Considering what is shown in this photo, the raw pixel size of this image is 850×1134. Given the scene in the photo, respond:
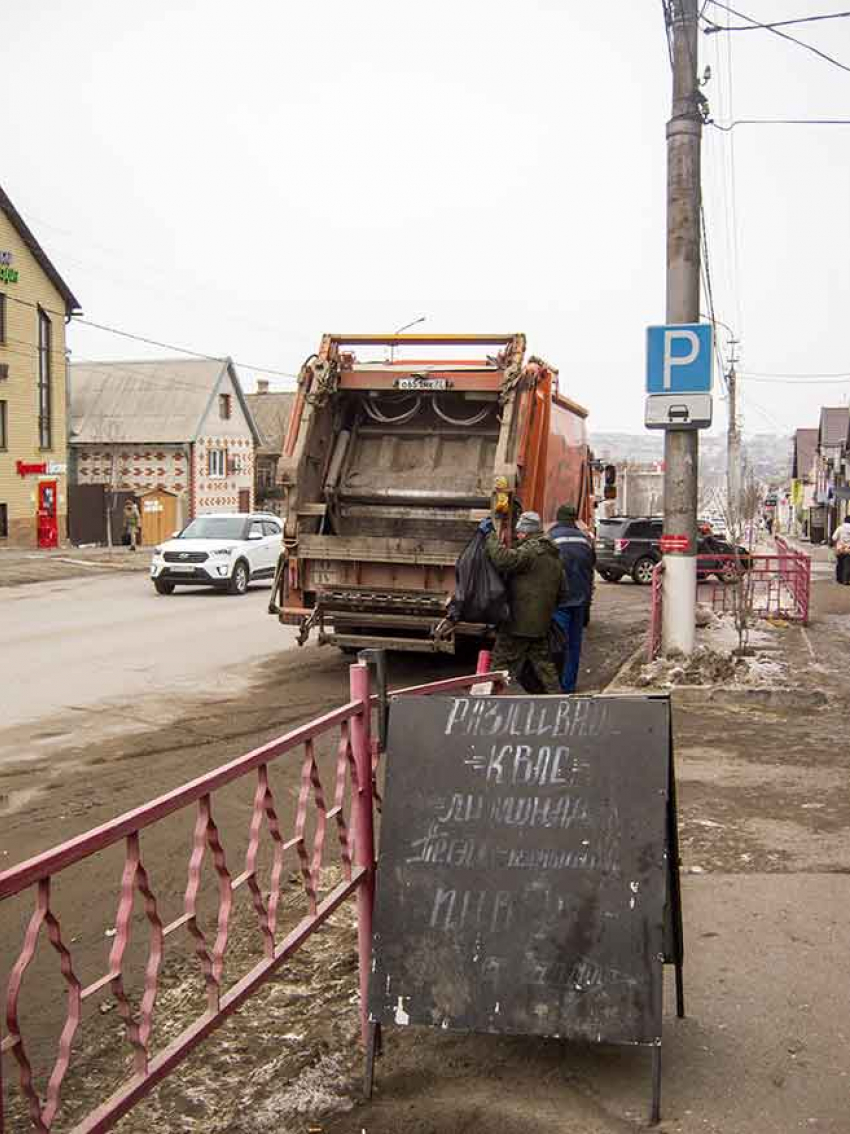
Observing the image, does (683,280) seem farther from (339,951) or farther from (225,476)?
(225,476)

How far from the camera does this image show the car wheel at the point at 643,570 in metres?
28.2

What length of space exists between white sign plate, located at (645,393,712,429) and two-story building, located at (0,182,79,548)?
30.1 metres

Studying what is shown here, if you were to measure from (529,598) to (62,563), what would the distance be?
27060 mm

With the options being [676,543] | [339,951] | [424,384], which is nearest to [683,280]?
[676,543]

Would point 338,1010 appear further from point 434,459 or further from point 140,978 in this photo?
point 434,459

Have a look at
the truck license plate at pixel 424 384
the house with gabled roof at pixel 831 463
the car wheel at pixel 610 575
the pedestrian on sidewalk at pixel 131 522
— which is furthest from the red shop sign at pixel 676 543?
the house with gabled roof at pixel 831 463

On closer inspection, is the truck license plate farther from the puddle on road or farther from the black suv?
the black suv

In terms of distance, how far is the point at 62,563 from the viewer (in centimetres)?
3359

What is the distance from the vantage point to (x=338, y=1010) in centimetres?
448

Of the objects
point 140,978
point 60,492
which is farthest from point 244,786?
point 60,492

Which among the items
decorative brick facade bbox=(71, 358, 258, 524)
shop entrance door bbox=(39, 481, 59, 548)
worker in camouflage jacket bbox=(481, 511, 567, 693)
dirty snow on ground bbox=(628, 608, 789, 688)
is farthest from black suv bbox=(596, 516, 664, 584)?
decorative brick facade bbox=(71, 358, 258, 524)

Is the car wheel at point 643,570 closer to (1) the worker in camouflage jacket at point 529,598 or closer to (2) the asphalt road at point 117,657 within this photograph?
(2) the asphalt road at point 117,657

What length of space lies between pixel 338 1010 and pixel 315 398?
8706 millimetres

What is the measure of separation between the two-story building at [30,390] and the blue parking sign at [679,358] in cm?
3012
